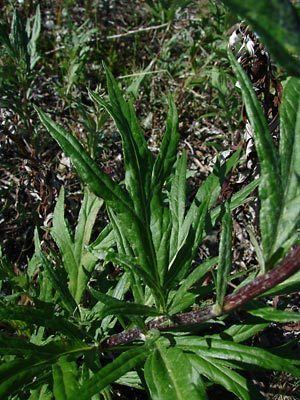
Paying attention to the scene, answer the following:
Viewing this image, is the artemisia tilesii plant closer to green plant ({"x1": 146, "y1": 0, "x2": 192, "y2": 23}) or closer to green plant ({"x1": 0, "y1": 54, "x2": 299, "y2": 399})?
green plant ({"x1": 0, "y1": 54, "x2": 299, "y2": 399})

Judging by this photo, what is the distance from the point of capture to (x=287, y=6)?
66cm

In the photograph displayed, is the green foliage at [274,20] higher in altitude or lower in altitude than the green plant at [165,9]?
lower

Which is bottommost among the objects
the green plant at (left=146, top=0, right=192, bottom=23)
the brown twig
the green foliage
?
the brown twig

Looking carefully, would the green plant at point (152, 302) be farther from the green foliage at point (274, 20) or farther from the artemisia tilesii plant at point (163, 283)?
the green foliage at point (274, 20)

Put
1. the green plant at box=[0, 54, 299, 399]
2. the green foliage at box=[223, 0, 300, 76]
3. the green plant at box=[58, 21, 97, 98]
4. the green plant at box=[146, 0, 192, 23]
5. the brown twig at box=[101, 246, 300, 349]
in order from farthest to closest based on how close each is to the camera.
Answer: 1. the green plant at box=[146, 0, 192, 23]
2. the green plant at box=[58, 21, 97, 98]
3. the green plant at box=[0, 54, 299, 399]
4. the brown twig at box=[101, 246, 300, 349]
5. the green foliage at box=[223, 0, 300, 76]

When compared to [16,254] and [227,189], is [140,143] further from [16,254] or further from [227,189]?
[16,254]

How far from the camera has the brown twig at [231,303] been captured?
1.22m

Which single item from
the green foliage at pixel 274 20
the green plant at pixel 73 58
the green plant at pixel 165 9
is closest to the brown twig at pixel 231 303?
the green foliage at pixel 274 20

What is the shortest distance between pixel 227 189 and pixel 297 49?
2.05m

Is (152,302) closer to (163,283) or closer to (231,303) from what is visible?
(163,283)

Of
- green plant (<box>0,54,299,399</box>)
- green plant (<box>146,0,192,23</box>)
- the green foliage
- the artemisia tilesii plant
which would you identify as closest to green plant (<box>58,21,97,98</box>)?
green plant (<box>146,0,192,23</box>)

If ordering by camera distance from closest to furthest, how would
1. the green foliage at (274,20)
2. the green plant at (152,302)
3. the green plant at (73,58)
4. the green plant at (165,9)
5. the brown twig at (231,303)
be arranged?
the green foliage at (274,20), the brown twig at (231,303), the green plant at (152,302), the green plant at (73,58), the green plant at (165,9)

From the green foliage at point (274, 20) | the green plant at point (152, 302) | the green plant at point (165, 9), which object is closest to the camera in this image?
the green foliage at point (274, 20)

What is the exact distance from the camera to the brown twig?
1.22m
